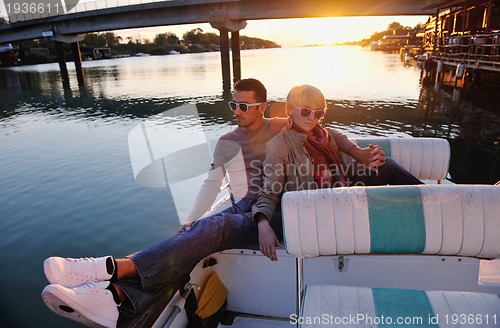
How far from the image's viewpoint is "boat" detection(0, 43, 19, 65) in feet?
261

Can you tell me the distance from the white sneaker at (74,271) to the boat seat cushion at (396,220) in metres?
1.37

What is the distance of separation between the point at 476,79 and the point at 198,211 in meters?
22.3

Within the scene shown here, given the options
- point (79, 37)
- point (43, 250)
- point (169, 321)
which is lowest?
point (43, 250)

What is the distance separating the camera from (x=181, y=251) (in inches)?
110

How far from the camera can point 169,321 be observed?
9.29ft

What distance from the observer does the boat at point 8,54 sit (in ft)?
261

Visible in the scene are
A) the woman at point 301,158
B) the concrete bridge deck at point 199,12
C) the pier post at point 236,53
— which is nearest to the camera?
the woman at point 301,158

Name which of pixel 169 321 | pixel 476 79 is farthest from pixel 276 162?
pixel 476 79

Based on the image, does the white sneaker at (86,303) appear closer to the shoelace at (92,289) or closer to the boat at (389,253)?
the shoelace at (92,289)

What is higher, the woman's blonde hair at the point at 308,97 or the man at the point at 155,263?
the woman's blonde hair at the point at 308,97

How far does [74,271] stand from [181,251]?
2.53ft

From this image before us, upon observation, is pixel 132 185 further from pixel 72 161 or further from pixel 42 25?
pixel 42 25

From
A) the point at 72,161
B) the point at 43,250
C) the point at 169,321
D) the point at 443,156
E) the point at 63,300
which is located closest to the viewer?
the point at 63,300

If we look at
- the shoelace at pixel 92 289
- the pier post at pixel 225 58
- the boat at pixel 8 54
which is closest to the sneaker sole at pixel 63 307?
the shoelace at pixel 92 289
